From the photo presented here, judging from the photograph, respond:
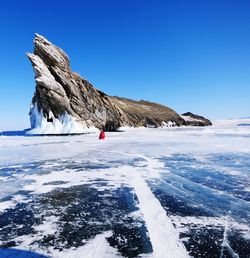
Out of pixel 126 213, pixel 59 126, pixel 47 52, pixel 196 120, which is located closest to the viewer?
pixel 126 213

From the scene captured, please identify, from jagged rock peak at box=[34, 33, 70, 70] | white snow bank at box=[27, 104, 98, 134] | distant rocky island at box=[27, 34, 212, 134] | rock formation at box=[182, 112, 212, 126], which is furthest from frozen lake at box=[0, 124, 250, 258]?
rock formation at box=[182, 112, 212, 126]

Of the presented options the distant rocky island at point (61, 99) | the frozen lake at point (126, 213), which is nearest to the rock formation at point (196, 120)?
the distant rocky island at point (61, 99)

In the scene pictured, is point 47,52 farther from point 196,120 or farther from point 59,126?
point 196,120

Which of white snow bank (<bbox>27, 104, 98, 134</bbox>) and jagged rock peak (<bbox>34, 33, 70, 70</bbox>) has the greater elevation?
jagged rock peak (<bbox>34, 33, 70, 70</bbox>)

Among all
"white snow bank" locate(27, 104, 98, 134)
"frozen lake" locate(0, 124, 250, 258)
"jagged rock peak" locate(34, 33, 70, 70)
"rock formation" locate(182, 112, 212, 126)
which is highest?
"jagged rock peak" locate(34, 33, 70, 70)

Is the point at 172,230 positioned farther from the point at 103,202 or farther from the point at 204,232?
the point at 103,202

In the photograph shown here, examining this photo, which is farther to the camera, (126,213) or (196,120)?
(196,120)

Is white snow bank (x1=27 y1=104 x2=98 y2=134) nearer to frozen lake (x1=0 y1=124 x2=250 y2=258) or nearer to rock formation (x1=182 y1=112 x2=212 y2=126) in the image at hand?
frozen lake (x1=0 y1=124 x2=250 y2=258)

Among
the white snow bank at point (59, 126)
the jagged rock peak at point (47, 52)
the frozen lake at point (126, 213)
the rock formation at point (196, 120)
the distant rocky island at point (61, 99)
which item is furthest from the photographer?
the rock formation at point (196, 120)

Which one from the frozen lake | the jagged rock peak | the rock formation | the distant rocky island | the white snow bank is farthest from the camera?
the rock formation

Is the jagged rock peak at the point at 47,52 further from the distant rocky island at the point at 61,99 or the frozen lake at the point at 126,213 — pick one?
the frozen lake at the point at 126,213

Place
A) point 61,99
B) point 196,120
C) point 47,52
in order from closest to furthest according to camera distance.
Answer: point 61,99 → point 47,52 → point 196,120

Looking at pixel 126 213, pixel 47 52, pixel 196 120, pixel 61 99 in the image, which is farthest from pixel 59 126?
pixel 196 120

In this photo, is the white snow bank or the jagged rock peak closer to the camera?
the white snow bank
